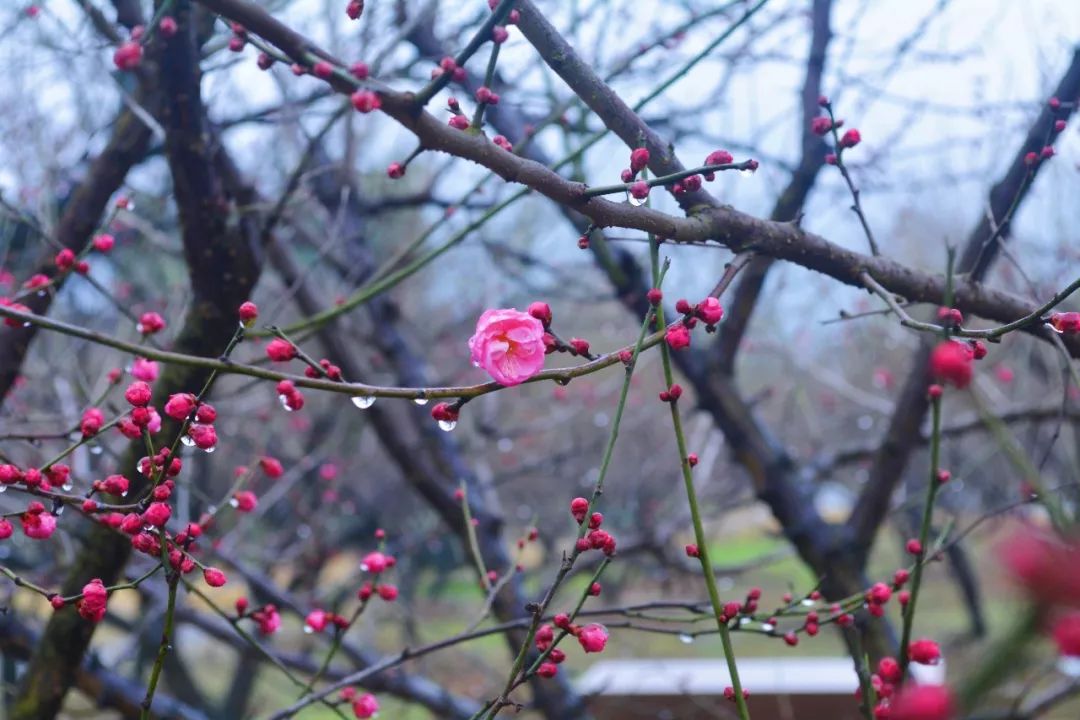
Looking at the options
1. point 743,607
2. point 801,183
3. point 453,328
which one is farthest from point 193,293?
point 453,328

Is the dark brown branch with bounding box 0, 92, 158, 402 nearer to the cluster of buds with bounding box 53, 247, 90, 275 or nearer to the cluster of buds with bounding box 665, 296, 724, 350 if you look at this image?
the cluster of buds with bounding box 53, 247, 90, 275

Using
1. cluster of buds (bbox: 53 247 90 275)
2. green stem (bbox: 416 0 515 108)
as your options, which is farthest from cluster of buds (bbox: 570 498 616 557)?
cluster of buds (bbox: 53 247 90 275)

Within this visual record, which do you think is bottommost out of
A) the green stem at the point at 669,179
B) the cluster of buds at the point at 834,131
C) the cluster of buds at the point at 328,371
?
the cluster of buds at the point at 328,371

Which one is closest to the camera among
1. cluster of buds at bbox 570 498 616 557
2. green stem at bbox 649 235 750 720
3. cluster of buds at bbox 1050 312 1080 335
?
green stem at bbox 649 235 750 720

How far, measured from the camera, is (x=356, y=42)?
427 centimetres

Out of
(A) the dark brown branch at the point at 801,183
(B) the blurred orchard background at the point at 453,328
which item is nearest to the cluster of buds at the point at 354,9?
(B) the blurred orchard background at the point at 453,328

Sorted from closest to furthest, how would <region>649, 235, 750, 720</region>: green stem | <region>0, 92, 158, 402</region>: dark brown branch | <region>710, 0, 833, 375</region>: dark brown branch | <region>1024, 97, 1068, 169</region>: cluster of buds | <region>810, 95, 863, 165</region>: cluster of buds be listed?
<region>649, 235, 750, 720</region>: green stem → <region>810, 95, 863, 165</region>: cluster of buds → <region>1024, 97, 1068, 169</region>: cluster of buds → <region>0, 92, 158, 402</region>: dark brown branch → <region>710, 0, 833, 375</region>: dark brown branch

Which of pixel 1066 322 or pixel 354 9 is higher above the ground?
pixel 354 9

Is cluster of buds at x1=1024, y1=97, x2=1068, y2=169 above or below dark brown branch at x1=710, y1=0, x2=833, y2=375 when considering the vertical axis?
below

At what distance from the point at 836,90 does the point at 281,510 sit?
6.61 meters

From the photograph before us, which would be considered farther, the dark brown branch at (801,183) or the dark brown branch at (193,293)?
the dark brown branch at (801,183)

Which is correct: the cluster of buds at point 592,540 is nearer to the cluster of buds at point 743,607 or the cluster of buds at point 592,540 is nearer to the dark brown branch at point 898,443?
the cluster of buds at point 743,607

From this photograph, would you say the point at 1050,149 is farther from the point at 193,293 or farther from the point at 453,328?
the point at 453,328

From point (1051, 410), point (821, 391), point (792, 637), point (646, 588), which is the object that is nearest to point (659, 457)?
point (821, 391)
